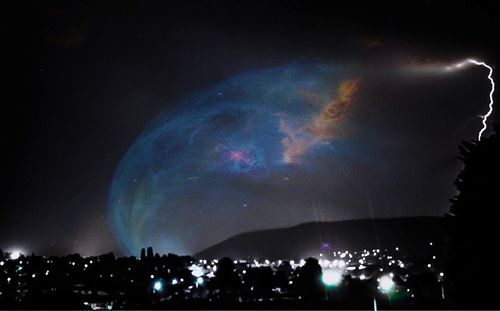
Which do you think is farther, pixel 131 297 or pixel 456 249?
pixel 131 297

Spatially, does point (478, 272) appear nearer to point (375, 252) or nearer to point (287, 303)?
point (287, 303)

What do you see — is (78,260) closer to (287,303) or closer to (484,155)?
(287,303)

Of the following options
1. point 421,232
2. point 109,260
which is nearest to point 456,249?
point 109,260

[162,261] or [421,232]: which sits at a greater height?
[421,232]

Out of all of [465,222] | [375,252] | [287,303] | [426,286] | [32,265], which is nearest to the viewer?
[465,222]

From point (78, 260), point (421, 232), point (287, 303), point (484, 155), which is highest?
point (421, 232)

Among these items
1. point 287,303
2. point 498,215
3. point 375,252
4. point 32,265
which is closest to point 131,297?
point 287,303

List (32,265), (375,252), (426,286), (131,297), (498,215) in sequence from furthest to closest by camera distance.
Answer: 1. (375,252)
2. (32,265)
3. (426,286)
4. (131,297)
5. (498,215)
